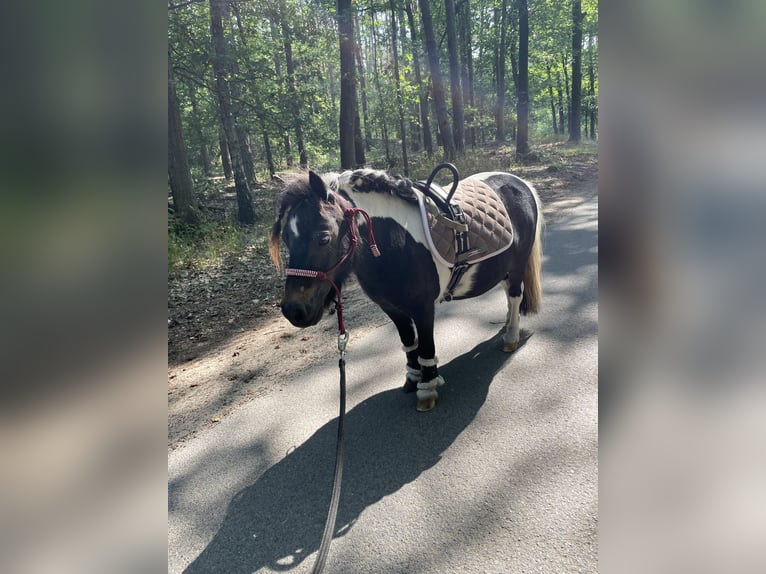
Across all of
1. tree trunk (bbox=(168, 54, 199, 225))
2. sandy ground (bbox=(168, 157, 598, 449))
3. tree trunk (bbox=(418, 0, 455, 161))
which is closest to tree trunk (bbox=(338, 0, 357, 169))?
tree trunk (bbox=(418, 0, 455, 161))

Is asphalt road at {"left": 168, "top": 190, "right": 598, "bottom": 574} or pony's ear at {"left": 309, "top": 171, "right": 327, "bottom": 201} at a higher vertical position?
pony's ear at {"left": 309, "top": 171, "right": 327, "bottom": 201}

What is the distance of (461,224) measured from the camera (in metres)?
3.11

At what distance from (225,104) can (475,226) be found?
336 inches

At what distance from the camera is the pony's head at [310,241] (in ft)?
7.94

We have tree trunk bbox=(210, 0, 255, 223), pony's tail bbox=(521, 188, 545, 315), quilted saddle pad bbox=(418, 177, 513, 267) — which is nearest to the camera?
quilted saddle pad bbox=(418, 177, 513, 267)

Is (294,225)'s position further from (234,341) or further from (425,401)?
(234,341)

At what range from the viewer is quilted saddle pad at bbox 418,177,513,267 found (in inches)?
122

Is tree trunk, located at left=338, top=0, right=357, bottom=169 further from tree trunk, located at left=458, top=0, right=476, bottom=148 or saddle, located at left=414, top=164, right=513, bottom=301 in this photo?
tree trunk, located at left=458, top=0, right=476, bottom=148

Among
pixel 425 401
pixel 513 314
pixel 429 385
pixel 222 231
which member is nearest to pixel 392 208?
pixel 429 385

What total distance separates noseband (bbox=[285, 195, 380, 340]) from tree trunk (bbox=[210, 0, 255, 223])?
8425 millimetres

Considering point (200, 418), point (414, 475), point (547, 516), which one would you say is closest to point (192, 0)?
point (200, 418)

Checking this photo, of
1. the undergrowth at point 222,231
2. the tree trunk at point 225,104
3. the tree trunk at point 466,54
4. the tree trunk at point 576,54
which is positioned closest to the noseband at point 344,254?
the undergrowth at point 222,231

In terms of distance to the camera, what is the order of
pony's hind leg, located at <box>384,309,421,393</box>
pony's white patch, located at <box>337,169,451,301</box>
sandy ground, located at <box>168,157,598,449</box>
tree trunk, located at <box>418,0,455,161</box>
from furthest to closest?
tree trunk, located at <box>418,0,455,161</box> < sandy ground, located at <box>168,157,598,449</box> < pony's hind leg, located at <box>384,309,421,393</box> < pony's white patch, located at <box>337,169,451,301</box>
